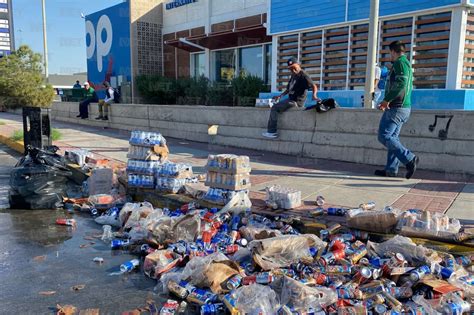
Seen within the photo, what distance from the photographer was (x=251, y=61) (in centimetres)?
2020

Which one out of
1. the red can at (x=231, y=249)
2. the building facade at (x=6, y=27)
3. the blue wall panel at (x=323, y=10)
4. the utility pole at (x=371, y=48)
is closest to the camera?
the red can at (x=231, y=249)

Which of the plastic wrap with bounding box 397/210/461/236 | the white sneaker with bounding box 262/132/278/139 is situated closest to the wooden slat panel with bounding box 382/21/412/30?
the white sneaker with bounding box 262/132/278/139

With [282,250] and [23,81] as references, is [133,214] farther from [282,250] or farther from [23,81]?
[23,81]

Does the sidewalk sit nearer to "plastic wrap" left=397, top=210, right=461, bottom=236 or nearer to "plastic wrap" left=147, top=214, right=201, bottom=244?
"plastic wrap" left=397, top=210, right=461, bottom=236

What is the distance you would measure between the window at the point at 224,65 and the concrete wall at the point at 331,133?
8.91 m

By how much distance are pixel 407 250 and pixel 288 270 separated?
3.70 ft

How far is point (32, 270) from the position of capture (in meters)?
3.95

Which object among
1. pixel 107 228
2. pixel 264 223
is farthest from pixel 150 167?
pixel 264 223

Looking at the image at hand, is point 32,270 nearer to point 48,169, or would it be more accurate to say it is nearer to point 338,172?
point 48,169

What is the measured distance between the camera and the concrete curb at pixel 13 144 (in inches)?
441

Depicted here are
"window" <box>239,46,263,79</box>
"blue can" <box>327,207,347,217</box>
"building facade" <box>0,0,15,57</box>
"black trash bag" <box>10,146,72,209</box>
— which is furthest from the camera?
"building facade" <box>0,0,15,57</box>

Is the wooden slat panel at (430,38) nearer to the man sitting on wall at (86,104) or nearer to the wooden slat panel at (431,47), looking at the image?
the wooden slat panel at (431,47)

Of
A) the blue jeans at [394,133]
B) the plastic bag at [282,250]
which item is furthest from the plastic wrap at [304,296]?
the blue jeans at [394,133]

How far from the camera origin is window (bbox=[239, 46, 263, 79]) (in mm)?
19609
